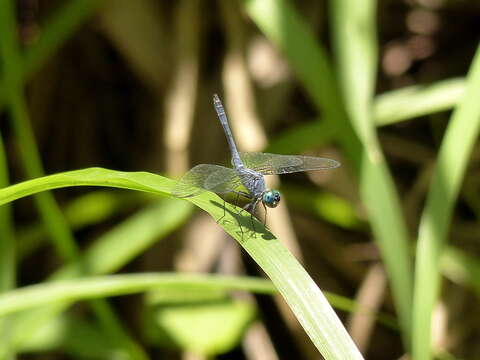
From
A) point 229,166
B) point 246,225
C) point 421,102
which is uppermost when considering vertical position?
point 229,166

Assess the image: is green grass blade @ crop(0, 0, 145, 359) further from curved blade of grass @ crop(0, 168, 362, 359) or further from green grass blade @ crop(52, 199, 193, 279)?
curved blade of grass @ crop(0, 168, 362, 359)

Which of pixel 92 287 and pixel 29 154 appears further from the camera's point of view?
pixel 29 154

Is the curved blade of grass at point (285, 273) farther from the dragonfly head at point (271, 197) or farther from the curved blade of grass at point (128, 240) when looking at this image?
the curved blade of grass at point (128, 240)

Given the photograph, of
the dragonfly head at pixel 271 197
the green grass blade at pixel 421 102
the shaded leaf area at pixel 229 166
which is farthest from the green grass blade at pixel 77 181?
the green grass blade at pixel 421 102

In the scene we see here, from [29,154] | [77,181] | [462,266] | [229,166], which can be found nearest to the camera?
[77,181]

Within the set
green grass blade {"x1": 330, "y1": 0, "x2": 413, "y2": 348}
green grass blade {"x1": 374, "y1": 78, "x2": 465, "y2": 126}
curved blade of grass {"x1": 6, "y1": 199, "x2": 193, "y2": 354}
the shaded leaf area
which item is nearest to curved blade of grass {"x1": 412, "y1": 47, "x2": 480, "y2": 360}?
the shaded leaf area

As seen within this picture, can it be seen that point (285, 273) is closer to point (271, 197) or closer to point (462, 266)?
point (271, 197)

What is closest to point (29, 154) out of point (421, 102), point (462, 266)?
point (421, 102)

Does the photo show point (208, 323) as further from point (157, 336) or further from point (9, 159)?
point (9, 159)

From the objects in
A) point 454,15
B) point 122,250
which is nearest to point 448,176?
point 122,250
